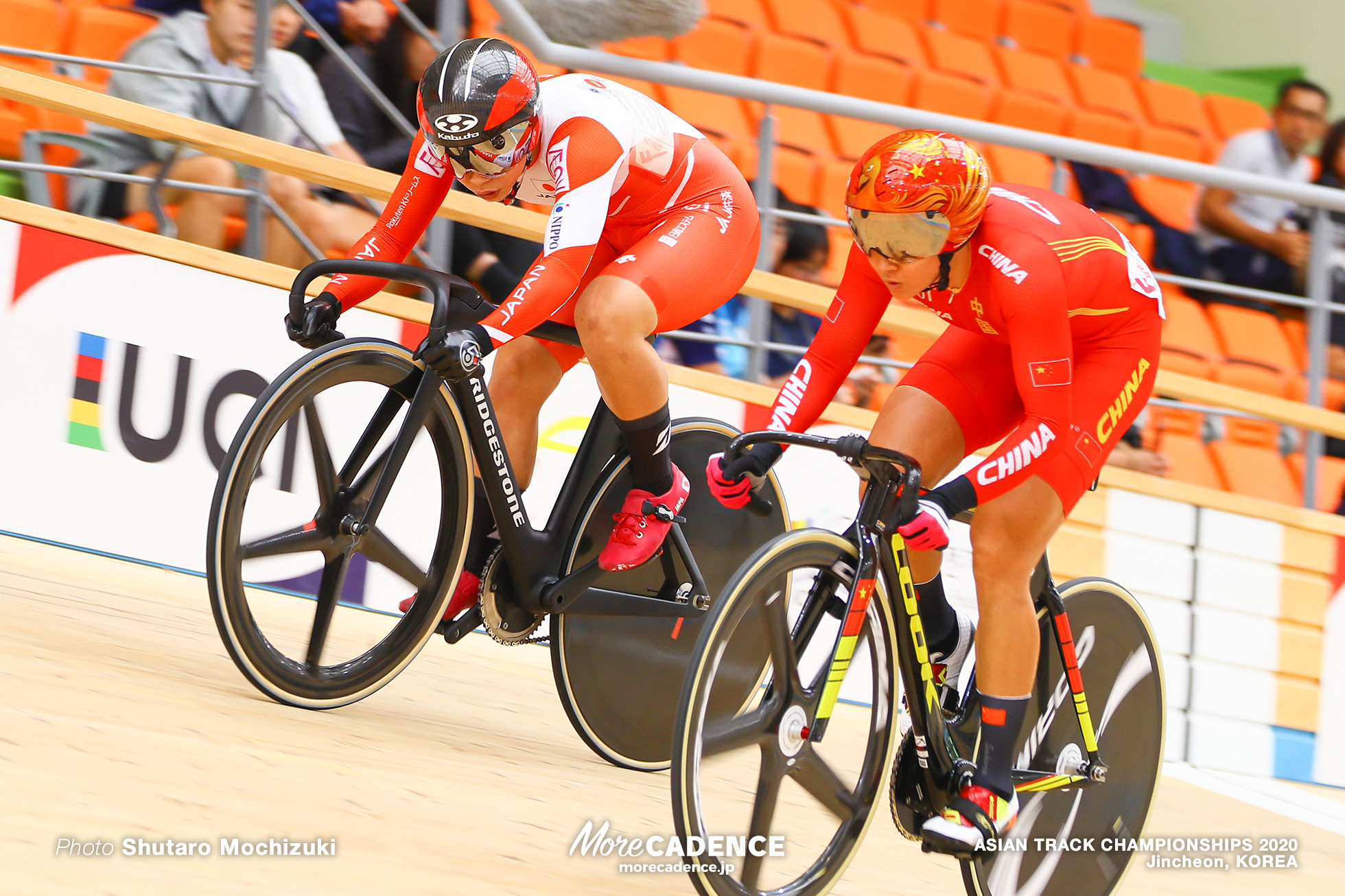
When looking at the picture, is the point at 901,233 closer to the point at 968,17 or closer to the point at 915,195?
the point at 915,195

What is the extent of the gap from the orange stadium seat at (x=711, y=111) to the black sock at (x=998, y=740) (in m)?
4.85

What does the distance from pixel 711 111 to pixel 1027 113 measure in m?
3.32

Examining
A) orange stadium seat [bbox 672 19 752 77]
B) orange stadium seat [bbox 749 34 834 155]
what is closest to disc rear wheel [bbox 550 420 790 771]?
orange stadium seat [bbox 749 34 834 155]

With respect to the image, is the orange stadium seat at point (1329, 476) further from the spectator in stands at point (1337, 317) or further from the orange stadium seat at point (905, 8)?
the orange stadium seat at point (905, 8)

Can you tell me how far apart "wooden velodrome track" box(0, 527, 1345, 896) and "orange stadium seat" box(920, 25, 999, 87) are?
7094 mm

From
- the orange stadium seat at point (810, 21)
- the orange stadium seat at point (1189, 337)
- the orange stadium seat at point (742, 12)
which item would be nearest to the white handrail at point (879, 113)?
the orange stadium seat at point (1189, 337)

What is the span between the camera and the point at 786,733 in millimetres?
2424

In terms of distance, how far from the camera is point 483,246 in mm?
5242

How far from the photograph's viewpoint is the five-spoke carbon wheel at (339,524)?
2.88m

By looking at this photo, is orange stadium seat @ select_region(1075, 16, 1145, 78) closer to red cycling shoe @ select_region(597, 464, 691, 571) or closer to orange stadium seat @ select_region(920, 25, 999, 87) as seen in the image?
orange stadium seat @ select_region(920, 25, 999, 87)

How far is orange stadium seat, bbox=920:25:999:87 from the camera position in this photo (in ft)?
32.7

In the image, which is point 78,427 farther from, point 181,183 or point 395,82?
point 395,82

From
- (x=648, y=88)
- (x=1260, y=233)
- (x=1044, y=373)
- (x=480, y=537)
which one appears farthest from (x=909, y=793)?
(x=1260, y=233)

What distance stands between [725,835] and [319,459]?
1.28 metres
